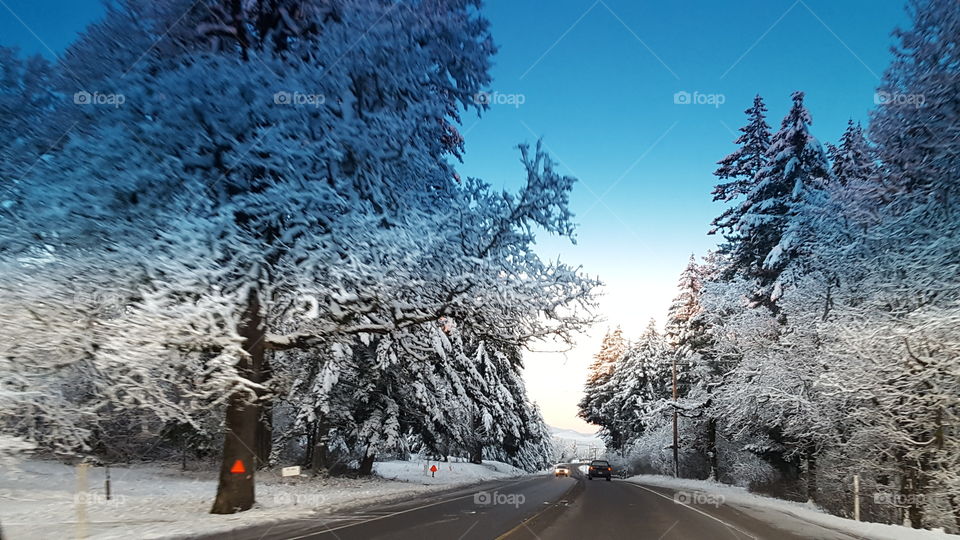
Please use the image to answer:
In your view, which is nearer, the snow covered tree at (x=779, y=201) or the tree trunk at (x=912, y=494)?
the tree trunk at (x=912, y=494)

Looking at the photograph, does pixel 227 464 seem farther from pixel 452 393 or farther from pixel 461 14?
pixel 452 393

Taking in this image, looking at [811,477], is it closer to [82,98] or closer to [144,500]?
[144,500]

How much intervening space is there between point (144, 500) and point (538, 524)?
944 cm

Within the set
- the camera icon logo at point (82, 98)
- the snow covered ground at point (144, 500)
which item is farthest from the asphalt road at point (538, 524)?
the camera icon logo at point (82, 98)

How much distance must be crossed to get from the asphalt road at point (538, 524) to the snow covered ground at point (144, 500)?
3.78 ft

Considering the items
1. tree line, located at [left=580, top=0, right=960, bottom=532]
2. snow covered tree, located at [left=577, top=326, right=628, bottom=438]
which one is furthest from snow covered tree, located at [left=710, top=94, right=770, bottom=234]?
snow covered tree, located at [left=577, top=326, right=628, bottom=438]

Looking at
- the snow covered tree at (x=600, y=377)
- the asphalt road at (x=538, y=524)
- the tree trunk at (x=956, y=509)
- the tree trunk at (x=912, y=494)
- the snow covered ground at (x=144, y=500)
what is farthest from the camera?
the snow covered tree at (x=600, y=377)

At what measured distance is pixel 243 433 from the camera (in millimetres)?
Result: 14180

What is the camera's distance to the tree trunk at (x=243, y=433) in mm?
13500

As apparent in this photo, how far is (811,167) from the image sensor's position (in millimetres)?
25656

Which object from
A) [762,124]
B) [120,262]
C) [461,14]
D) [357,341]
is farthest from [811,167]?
[120,262]

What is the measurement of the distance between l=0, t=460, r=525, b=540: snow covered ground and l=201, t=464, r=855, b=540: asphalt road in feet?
3.78

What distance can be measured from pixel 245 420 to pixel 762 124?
25286 mm

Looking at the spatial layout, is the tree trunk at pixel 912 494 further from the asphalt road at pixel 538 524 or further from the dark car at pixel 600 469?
the dark car at pixel 600 469
